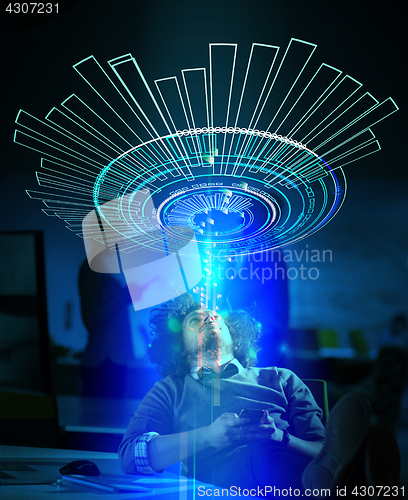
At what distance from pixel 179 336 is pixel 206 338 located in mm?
85

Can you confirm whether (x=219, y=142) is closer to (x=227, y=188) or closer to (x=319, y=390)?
(x=227, y=188)

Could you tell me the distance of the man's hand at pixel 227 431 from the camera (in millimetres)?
1007

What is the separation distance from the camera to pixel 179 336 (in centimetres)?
115

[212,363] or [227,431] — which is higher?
[212,363]

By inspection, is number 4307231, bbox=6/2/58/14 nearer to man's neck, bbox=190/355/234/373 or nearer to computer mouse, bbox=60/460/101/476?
man's neck, bbox=190/355/234/373

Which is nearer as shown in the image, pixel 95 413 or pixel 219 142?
pixel 219 142

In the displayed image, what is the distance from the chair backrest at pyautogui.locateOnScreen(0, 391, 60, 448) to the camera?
1.24m

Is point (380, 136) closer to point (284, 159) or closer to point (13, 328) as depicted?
point (284, 159)

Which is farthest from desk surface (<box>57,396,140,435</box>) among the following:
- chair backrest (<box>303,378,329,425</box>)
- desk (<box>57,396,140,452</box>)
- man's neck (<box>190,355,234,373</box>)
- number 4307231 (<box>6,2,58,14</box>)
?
number 4307231 (<box>6,2,58,14</box>)

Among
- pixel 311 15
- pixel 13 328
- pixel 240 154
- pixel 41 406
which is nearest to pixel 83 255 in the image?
pixel 13 328

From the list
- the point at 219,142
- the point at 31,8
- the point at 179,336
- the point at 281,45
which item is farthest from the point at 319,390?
the point at 31,8

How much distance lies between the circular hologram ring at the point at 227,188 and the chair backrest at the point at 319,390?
42 centimetres

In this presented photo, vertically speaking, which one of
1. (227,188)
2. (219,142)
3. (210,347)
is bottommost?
(210,347)

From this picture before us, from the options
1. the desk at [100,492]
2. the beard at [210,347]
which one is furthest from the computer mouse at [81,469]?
the beard at [210,347]
